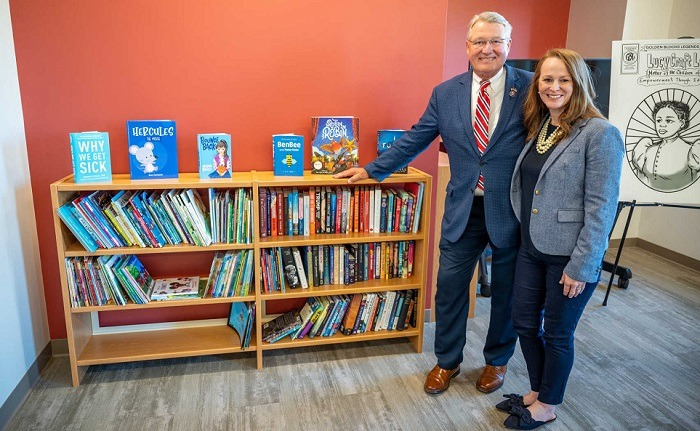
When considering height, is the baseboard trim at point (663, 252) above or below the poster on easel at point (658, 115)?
below

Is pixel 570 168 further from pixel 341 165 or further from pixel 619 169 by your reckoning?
pixel 341 165

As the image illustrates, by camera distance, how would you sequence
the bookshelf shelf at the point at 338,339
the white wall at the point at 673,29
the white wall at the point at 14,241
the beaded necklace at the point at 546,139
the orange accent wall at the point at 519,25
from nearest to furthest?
the beaded necklace at the point at 546,139, the white wall at the point at 14,241, the bookshelf shelf at the point at 338,339, the white wall at the point at 673,29, the orange accent wall at the point at 519,25

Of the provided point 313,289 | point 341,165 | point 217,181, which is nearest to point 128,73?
point 217,181

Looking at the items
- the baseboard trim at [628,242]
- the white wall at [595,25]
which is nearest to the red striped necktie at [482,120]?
the white wall at [595,25]

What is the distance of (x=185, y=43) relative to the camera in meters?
2.51

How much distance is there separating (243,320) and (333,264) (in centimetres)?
54

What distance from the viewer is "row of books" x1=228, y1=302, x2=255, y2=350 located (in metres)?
2.60

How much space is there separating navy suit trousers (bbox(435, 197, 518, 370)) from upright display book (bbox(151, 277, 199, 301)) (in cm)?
121

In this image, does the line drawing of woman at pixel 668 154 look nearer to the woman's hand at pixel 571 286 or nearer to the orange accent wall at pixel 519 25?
the woman's hand at pixel 571 286

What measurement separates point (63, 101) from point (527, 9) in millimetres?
3698

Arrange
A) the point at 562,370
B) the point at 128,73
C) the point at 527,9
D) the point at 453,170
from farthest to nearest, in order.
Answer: the point at 527,9, the point at 128,73, the point at 453,170, the point at 562,370

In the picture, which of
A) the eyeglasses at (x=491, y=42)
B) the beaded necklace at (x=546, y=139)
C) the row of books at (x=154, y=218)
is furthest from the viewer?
the row of books at (x=154, y=218)

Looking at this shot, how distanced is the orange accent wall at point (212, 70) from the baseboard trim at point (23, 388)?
14 cm

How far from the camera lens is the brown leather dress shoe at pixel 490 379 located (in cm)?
245
